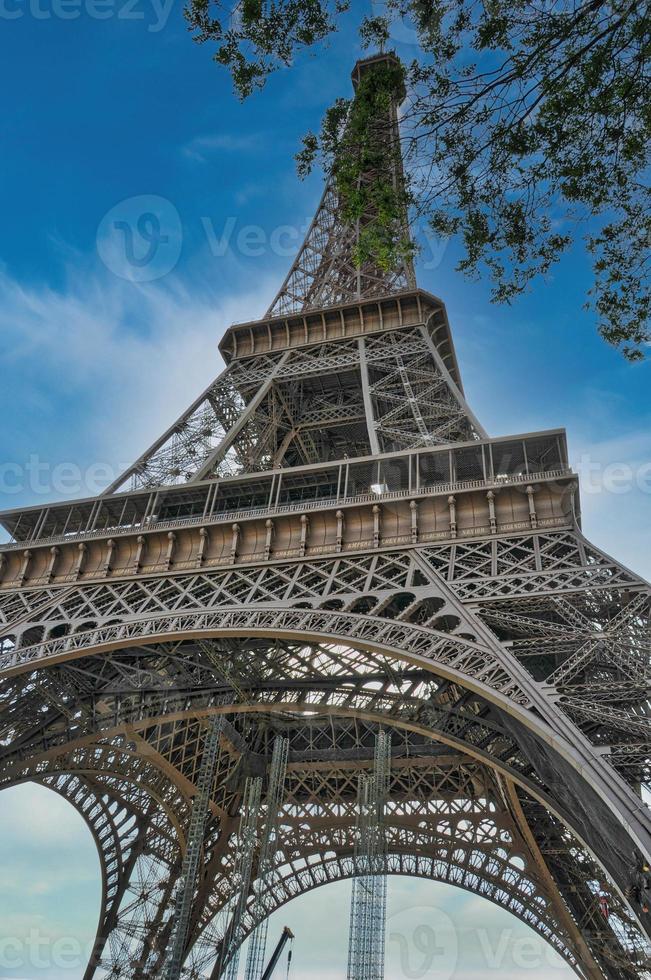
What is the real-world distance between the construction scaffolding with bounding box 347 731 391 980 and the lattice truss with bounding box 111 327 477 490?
382 inches

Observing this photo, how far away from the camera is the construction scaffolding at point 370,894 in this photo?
19422mm

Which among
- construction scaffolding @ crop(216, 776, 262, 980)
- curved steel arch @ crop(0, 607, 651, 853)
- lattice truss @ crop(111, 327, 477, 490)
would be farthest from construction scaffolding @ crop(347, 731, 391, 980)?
lattice truss @ crop(111, 327, 477, 490)

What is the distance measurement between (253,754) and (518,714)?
1740 centimetres

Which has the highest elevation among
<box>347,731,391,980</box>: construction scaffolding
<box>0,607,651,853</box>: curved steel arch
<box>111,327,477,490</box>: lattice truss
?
<box>111,327,477,490</box>: lattice truss

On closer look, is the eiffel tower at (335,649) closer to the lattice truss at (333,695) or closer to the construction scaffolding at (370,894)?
the lattice truss at (333,695)

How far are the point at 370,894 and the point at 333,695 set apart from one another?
593 centimetres

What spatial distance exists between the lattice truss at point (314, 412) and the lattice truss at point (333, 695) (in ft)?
17.2

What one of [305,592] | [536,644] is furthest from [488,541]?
[305,592]

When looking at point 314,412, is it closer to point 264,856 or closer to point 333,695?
point 333,695

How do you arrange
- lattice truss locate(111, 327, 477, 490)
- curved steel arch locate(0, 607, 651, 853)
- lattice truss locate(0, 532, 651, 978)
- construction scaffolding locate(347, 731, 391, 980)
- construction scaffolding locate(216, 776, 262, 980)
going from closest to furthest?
curved steel arch locate(0, 607, 651, 853) → lattice truss locate(0, 532, 651, 978) → construction scaffolding locate(347, 731, 391, 980) → construction scaffolding locate(216, 776, 262, 980) → lattice truss locate(111, 327, 477, 490)

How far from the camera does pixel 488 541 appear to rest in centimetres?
1753

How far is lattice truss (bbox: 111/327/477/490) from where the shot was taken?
78.3ft

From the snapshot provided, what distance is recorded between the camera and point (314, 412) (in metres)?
30.9

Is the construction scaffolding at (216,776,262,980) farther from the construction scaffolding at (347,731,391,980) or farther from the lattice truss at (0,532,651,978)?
the construction scaffolding at (347,731,391,980)
